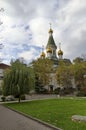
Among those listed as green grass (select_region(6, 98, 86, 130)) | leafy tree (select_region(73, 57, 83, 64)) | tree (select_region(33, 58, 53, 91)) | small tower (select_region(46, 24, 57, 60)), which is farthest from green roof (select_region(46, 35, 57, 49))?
green grass (select_region(6, 98, 86, 130))

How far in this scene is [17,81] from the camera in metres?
41.9

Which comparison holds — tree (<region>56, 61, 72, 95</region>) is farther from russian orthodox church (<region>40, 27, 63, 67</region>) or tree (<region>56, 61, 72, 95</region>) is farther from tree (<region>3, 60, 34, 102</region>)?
tree (<region>3, 60, 34, 102</region>)

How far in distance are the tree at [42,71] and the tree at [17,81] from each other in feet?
93.2

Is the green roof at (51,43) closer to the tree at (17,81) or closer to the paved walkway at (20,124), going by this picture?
the tree at (17,81)

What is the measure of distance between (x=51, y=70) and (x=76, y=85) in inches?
335

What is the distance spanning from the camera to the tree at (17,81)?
1623 inches

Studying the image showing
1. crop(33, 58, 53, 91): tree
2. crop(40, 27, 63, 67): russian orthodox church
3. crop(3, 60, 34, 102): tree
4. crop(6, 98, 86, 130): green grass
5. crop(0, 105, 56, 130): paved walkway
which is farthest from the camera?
crop(40, 27, 63, 67): russian orthodox church

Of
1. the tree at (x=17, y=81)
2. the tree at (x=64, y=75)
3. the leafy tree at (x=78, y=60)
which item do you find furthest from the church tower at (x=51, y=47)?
the tree at (x=17, y=81)

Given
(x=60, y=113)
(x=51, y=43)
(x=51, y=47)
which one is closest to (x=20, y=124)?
(x=60, y=113)

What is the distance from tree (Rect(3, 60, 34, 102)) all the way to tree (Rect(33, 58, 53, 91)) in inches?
1119

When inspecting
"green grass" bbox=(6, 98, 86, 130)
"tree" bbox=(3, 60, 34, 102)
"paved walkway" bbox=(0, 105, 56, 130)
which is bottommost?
"paved walkway" bbox=(0, 105, 56, 130)

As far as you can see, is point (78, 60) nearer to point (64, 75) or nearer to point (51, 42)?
point (64, 75)

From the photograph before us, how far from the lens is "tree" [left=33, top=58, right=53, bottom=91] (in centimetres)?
7250

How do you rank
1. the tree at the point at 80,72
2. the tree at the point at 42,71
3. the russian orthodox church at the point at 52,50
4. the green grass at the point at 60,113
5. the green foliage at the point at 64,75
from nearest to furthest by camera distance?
1. the green grass at the point at 60,113
2. the tree at the point at 80,72
3. the green foliage at the point at 64,75
4. the tree at the point at 42,71
5. the russian orthodox church at the point at 52,50
